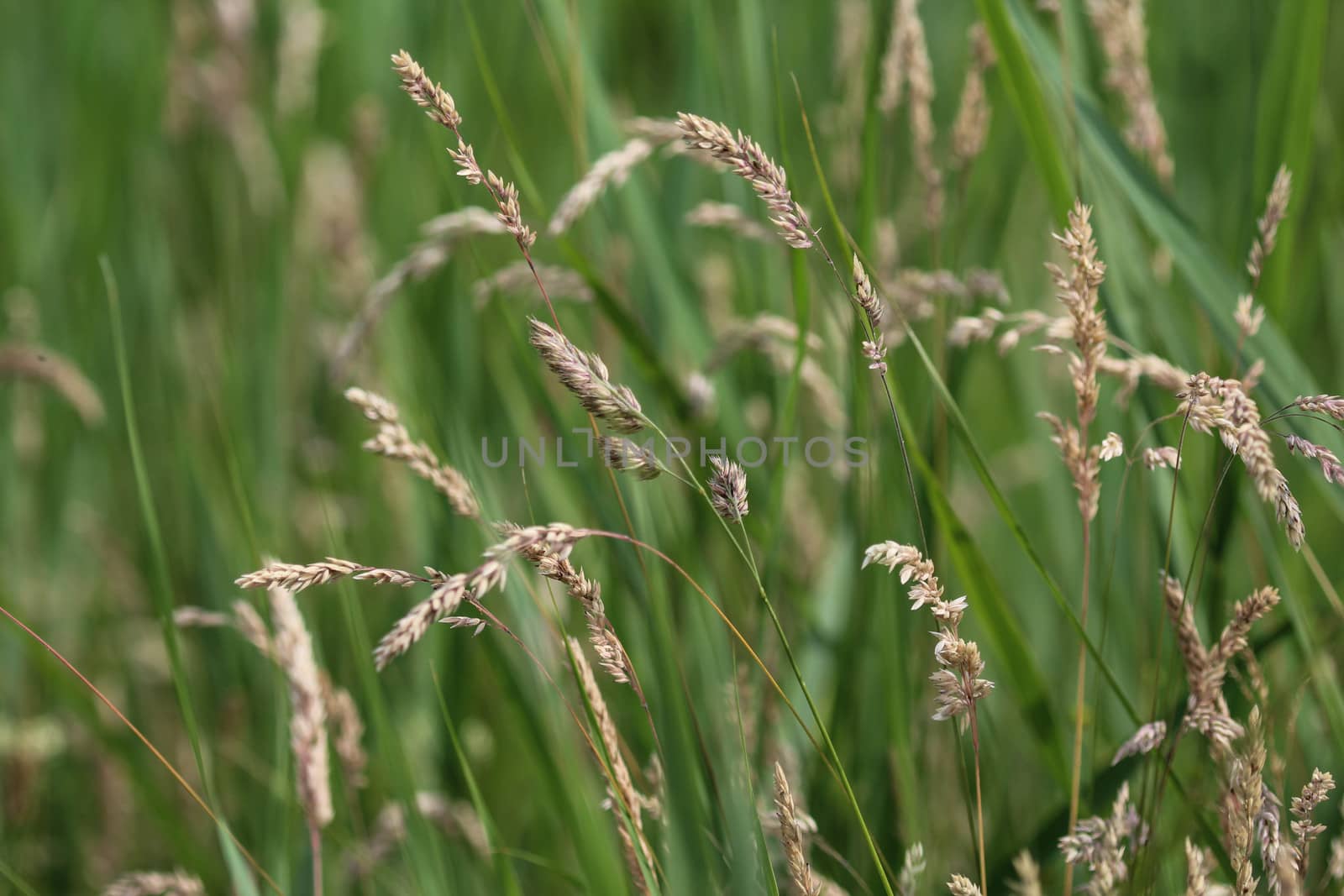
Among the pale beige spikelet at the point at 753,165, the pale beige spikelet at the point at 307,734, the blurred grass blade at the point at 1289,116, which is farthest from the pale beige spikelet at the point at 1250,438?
the pale beige spikelet at the point at 307,734

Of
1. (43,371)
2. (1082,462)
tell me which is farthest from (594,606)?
(43,371)

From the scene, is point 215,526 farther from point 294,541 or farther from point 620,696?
point 620,696

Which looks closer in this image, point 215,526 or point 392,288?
point 392,288

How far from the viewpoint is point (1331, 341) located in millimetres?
1868

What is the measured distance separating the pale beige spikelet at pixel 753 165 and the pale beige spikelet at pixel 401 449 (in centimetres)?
40

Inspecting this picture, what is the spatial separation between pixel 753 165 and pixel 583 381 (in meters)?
0.25

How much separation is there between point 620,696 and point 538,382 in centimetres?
46

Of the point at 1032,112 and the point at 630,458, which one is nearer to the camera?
the point at 630,458

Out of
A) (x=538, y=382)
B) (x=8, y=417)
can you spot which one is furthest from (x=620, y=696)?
(x=8, y=417)

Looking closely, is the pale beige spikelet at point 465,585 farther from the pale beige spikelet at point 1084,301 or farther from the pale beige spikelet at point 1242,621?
the pale beige spikelet at point 1242,621

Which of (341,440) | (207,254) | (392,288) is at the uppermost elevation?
(207,254)

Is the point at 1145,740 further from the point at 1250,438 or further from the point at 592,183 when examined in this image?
the point at 592,183

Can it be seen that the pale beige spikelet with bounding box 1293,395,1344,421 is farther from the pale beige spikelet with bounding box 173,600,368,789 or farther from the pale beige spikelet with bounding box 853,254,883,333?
the pale beige spikelet with bounding box 173,600,368,789

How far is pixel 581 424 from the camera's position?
164 centimetres
